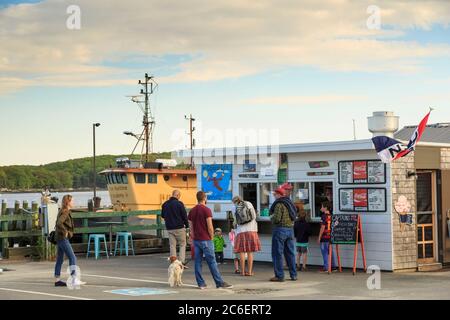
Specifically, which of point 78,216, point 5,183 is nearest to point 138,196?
point 78,216

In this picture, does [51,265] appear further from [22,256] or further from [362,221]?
[362,221]

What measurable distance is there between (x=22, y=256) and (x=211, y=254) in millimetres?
8227

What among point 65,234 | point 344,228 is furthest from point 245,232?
point 65,234

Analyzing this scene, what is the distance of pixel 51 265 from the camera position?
19.9 meters

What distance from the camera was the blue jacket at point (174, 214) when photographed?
16203mm

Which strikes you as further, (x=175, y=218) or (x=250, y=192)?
(x=250, y=192)

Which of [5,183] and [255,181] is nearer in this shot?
[255,181]

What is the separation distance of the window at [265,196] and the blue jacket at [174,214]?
3771mm

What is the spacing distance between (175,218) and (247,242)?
1.61 meters

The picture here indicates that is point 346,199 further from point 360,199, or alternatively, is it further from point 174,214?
point 174,214

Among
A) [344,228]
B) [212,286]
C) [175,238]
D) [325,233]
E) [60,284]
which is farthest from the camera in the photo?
[344,228]

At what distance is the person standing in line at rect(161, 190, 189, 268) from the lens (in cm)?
1622

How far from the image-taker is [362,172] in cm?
1777
